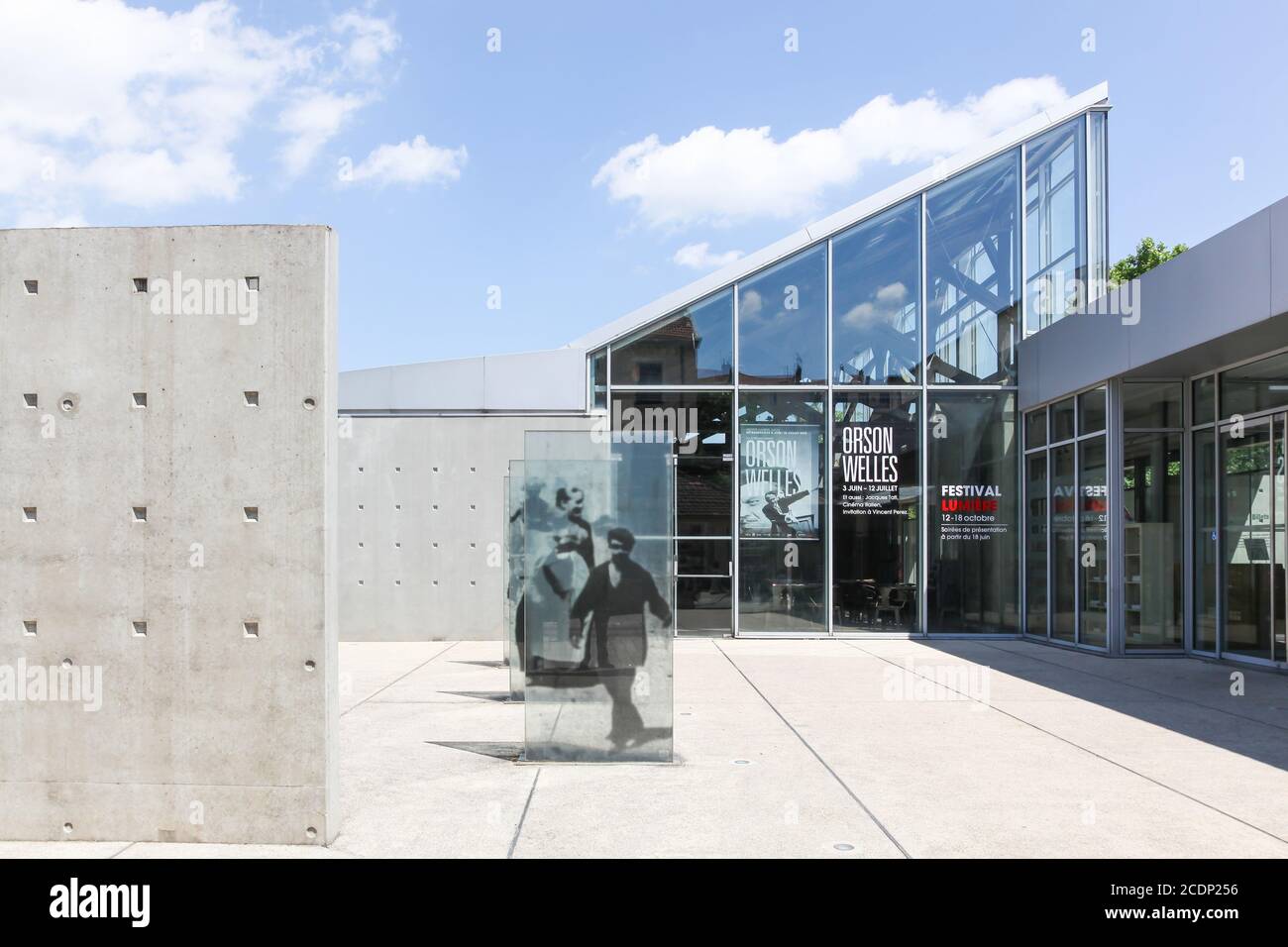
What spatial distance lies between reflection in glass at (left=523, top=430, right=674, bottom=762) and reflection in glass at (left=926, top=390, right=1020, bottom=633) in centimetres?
1113

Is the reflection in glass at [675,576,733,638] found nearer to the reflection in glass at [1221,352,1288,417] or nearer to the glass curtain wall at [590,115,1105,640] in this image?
the glass curtain wall at [590,115,1105,640]

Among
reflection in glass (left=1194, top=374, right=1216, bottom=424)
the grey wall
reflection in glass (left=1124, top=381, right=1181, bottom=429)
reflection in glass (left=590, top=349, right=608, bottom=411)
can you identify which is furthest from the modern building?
A: reflection in glass (left=1194, top=374, right=1216, bottom=424)

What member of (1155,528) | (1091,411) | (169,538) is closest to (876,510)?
(1091,411)

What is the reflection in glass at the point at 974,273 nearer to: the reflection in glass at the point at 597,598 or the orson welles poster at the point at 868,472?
the orson welles poster at the point at 868,472

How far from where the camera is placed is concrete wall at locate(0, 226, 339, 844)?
5516mm

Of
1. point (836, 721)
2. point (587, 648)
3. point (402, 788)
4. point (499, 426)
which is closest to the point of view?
point (402, 788)

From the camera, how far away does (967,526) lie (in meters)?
17.8

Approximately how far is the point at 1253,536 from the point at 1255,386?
6.26ft

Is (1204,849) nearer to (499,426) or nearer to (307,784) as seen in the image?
(307,784)

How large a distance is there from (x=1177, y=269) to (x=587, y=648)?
9.17 metres

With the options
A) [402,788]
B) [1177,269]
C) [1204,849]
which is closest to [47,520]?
[402,788]

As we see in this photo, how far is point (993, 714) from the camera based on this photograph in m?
10.0

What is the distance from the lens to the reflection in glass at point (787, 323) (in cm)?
1791

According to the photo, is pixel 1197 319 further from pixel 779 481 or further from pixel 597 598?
pixel 597 598
